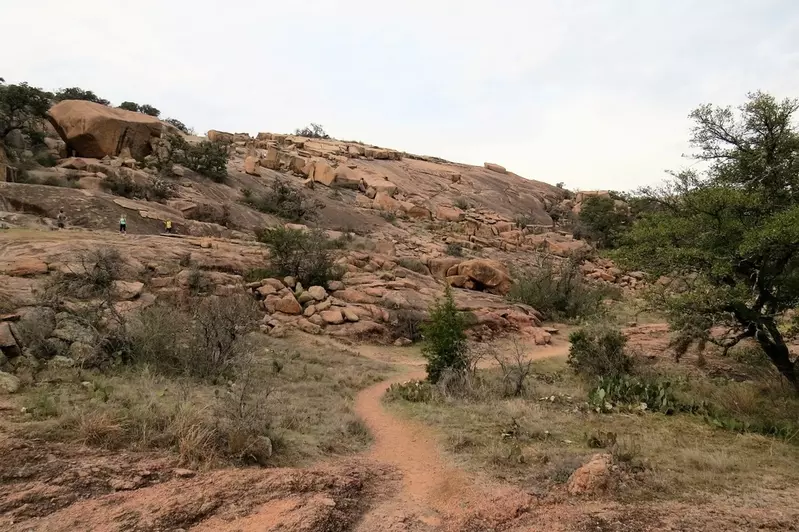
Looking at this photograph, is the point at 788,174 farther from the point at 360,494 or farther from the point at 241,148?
the point at 241,148

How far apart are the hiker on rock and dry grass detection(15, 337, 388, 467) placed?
14.2 metres

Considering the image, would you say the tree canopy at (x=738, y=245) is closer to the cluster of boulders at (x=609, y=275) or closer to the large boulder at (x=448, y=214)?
the cluster of boulders at (x=609, y=275)

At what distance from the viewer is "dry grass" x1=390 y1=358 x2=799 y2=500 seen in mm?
5320

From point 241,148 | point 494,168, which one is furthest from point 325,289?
point 494,168

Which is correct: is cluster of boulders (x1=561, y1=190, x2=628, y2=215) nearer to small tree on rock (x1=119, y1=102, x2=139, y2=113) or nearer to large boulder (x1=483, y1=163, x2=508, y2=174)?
large boulder (x1=483, y1=163, x2=508, y2=174)

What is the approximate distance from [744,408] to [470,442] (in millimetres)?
5438

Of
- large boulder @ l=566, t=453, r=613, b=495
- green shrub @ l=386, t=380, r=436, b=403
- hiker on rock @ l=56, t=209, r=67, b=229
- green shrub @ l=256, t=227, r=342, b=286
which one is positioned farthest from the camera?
hiker on rock @ l=56, t=209, r=67, b=229

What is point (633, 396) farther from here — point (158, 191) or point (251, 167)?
point (251, 167)

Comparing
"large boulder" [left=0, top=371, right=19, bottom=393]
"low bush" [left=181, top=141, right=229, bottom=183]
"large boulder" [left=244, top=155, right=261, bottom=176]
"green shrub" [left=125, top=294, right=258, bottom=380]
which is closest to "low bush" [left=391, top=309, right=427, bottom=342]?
"green shrub" [left=125, top=294, right=258, bottom=380]

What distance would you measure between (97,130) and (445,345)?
1078 inches

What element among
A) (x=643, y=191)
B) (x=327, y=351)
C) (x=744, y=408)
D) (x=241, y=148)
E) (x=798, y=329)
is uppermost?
(x=241, y=148)

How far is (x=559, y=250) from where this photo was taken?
33.9 m

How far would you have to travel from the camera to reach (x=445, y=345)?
11.6 meters

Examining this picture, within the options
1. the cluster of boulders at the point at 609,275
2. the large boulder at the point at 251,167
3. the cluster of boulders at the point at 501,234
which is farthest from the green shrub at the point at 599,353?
the large boulder at the point at 251,167
